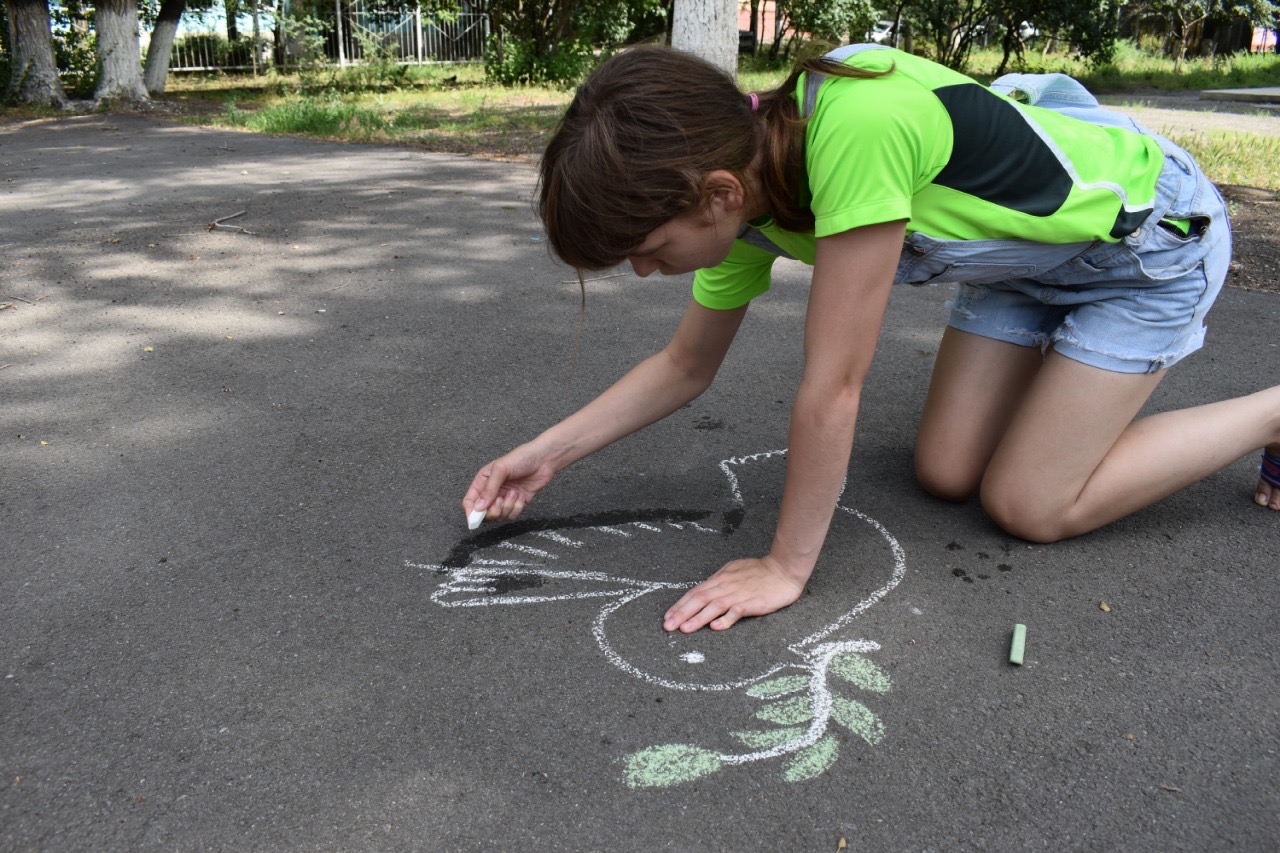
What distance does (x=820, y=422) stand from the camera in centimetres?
183

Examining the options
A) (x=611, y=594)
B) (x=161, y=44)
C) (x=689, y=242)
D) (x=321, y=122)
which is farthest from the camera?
(x=161, y=44)

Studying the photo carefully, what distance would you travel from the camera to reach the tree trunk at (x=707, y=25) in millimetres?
7191

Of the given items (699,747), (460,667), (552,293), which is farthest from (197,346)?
(699,747)

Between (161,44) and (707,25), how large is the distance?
989 cm

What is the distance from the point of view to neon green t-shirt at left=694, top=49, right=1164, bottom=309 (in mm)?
1676

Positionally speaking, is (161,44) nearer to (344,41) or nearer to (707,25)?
(344,41)

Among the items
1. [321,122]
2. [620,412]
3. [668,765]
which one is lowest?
[668,765]

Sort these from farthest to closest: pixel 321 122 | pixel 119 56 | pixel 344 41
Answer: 1. pixel 344 41
2. pixel 119 56
3. pixel 321 122

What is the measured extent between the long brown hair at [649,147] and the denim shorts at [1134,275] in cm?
44

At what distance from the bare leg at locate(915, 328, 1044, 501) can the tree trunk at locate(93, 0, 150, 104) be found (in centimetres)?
1232

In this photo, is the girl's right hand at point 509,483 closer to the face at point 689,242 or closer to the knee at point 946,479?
the face at point 689,242

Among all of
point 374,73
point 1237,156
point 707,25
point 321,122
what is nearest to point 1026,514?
point 707,25

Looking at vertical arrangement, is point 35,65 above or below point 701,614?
above

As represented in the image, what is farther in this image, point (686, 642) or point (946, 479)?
point (946, 479)
